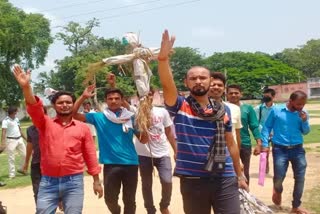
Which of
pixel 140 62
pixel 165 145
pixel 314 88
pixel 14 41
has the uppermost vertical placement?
pixel 14 41

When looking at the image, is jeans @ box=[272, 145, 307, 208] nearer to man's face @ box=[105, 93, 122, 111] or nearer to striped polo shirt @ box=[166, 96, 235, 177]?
man's face @ box=[105, 93, 122, 111]

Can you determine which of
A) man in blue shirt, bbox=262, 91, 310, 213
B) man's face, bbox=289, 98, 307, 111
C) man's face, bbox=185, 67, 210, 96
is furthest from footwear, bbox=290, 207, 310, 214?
man's face, bbox=185, 67, 210, 96

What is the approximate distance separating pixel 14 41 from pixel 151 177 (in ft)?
157

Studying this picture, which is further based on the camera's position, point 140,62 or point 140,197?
point 140,197

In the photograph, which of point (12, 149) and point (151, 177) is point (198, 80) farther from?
point (12, 149)

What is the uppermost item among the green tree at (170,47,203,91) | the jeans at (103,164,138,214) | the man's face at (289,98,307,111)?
the green tree at (170,47,203,91)

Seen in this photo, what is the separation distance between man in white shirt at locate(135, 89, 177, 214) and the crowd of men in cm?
1

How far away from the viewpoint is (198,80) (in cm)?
423

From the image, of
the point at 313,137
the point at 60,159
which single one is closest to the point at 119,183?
the point at 60,159

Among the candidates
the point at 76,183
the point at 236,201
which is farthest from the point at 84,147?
the point at 236,201

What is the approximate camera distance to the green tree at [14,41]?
50.6 meters

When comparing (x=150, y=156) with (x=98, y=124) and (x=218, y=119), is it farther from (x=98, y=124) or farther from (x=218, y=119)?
(x=218, y=119)

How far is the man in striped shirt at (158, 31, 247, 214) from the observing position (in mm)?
4246

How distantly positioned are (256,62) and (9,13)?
5244cm
